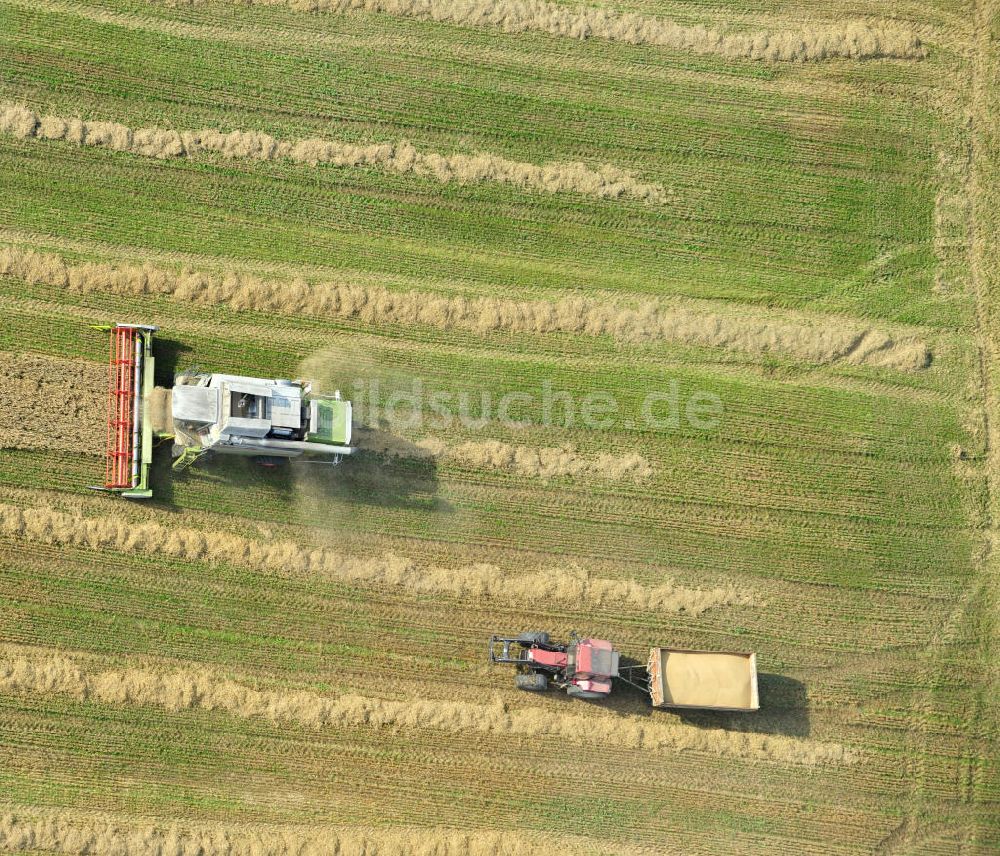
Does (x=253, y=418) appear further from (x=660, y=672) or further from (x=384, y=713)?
(x=660, y=672)

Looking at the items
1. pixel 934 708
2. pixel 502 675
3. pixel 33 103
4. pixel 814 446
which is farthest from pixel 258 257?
pixel 934 708

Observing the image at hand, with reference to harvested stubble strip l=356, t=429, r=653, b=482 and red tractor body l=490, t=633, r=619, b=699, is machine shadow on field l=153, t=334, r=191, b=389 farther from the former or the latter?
red tractor body l=490, t=633, r=619, b=699

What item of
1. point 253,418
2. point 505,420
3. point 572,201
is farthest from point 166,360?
point 572,201

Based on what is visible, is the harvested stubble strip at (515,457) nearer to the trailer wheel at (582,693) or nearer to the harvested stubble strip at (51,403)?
the trailer wheel at (582,693)

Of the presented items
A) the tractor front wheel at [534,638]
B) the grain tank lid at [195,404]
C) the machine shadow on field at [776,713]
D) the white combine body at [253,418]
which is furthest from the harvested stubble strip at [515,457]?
the machine shadow on field at [776,713]

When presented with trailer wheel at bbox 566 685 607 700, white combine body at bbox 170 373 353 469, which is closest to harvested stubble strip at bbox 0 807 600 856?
trailer wheel at bbox 566 685 607 700

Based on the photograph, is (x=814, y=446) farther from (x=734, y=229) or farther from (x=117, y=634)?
(x=117, y=634)
